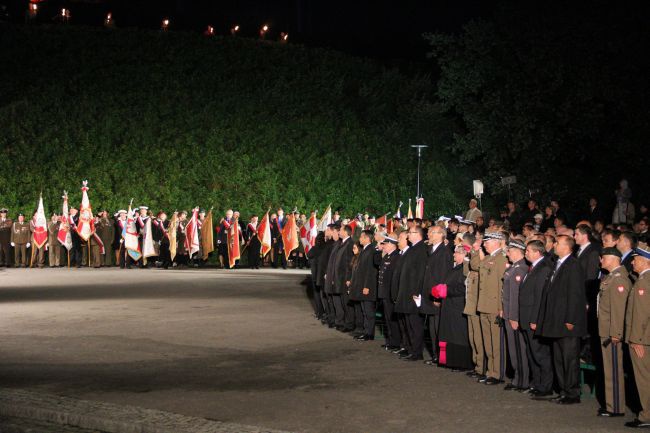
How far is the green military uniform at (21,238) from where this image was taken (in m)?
38.3

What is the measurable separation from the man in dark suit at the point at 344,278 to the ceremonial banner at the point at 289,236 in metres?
20.0

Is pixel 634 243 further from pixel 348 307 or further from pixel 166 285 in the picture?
pixel 166 285

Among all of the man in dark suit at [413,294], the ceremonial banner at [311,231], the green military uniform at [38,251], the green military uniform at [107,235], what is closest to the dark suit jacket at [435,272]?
the man in dark suit at [413,294]

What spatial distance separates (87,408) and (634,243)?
7255mm

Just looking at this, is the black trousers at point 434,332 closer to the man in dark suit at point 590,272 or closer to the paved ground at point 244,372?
the paved ground at point 244,372

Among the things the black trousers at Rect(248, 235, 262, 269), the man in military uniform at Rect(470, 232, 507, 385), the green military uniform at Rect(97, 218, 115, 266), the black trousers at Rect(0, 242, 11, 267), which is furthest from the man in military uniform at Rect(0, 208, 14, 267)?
the man in military uniform at Rect(470, 232, 507, 385)

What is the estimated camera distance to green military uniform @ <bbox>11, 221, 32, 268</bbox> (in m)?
38.3

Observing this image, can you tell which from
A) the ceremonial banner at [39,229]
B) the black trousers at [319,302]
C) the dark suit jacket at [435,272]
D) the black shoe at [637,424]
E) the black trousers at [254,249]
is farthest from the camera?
the black trousers at [254,249]

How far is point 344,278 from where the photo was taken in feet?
59.2

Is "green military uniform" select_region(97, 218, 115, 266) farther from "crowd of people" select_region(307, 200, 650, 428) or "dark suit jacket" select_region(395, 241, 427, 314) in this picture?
"dark suit jacket" select_region(395, 241, 427, 314)

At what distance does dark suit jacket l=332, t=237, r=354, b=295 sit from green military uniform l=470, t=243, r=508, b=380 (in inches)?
214

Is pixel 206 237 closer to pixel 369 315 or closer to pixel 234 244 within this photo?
pixel 234 244

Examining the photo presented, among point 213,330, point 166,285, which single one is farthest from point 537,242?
point 166,285

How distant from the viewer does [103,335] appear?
16.7 metres
